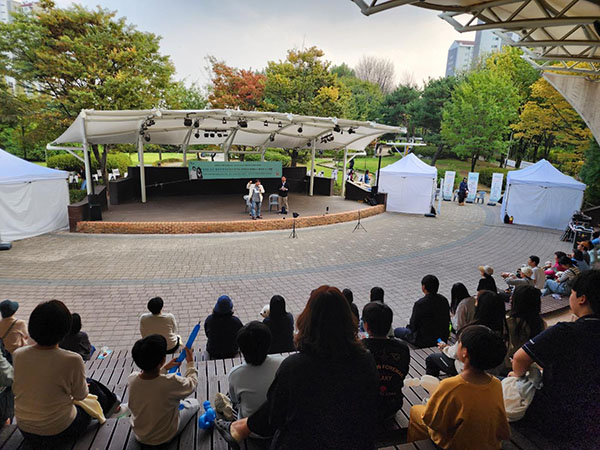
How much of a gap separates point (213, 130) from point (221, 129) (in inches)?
19.8

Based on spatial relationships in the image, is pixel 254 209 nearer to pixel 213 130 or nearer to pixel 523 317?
pixel 213 130

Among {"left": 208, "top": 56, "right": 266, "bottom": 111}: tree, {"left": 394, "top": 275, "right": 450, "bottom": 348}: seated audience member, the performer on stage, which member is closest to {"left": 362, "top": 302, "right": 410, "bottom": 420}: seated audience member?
Result: {"left": 394, "top": 275, "right": 450, "bottom": 348}: seated audience member

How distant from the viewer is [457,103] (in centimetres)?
3186

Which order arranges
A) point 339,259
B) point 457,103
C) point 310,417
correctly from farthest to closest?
point 457,103
point 339,259
point 310,417

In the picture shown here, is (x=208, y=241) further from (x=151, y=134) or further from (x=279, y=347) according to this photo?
(x=151, y=134)

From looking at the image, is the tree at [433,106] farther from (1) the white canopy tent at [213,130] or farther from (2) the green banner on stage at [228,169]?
(2) the green banner on stage at [228,169]

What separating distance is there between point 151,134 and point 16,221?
8615 mm

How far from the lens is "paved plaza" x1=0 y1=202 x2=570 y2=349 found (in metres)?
6.41

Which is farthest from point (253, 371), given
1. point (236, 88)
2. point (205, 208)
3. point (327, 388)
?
point (236, 88)

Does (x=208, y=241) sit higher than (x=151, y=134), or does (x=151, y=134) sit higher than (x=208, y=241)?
(x=151, y=134)

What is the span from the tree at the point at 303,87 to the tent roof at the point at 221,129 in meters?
3.81

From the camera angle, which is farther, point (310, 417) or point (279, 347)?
point (279, 347)

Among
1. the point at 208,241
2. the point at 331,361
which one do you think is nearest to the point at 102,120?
the point at 208,241

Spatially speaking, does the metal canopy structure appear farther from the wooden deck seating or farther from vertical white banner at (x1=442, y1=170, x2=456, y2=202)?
vertical white banner at (x1=442, y1=170, x2=456, y2=202)
